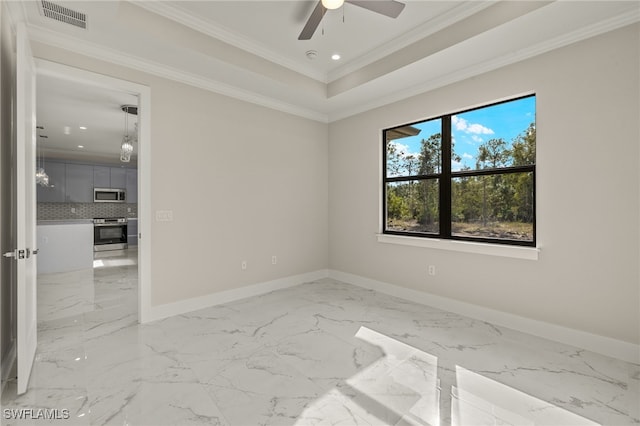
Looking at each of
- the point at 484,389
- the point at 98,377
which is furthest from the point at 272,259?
the point at 484,389

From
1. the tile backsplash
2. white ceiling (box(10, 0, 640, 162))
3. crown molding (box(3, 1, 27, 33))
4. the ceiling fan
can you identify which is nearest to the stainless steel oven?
the tile backsplash

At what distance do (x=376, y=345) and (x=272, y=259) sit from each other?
2.07m

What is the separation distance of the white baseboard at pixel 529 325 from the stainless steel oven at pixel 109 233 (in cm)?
778

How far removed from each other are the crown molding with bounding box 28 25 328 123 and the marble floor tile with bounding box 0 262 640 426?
2.63 meters

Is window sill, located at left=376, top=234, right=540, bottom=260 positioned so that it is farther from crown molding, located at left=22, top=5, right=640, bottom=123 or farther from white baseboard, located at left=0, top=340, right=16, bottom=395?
white baseboard, located at left=0, top=340, right=16, bottom=395

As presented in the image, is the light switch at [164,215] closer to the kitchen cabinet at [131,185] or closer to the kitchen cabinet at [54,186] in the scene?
the kitchen cabinet at [54,186]

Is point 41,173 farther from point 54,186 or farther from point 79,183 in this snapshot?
point 79,183

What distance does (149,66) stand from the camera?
10.1ft

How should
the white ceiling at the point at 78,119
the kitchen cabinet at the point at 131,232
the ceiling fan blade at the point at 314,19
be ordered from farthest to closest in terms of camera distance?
the kitchen cabinet at the point at 131,232
the white ceiling at the point at 78,119
the ceiling fan blade at the point at 314,19

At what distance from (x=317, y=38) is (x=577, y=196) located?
9.45ft

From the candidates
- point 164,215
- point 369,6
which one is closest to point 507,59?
point 369,6

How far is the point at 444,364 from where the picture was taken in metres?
2.25

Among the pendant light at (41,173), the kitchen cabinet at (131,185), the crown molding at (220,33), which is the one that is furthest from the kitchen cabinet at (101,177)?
the crown molding at (220,33)

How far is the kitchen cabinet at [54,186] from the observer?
7.50m
